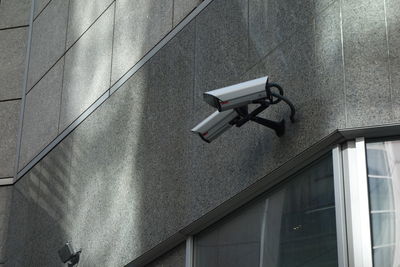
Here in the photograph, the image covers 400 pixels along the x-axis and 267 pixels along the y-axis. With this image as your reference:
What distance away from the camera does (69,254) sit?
39.0ft

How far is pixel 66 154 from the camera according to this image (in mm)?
13375

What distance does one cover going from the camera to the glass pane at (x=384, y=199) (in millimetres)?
6945

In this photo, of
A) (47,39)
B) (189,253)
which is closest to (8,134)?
(47,39)

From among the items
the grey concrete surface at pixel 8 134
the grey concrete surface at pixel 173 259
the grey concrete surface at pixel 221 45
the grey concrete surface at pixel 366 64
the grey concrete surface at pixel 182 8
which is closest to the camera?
the grey concrete surface at pixel 366 64

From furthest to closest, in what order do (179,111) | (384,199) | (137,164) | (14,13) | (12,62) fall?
(14,13) → (12,62) → (137,164) → (179,111) → (384,199)

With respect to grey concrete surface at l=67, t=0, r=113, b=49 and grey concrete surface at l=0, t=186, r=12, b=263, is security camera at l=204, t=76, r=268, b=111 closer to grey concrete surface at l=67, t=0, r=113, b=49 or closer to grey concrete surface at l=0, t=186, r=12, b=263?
grey concrete surface at l=67, t=0, r=113, b=49

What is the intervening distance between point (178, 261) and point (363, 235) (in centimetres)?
311

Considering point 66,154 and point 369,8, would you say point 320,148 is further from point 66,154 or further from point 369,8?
point 66,154

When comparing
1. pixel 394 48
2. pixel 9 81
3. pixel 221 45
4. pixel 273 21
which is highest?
pixel 9 81

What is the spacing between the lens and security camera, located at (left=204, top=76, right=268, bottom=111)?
301 inches

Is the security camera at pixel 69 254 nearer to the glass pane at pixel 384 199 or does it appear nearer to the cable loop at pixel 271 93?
the cable loop at pixel 271 93

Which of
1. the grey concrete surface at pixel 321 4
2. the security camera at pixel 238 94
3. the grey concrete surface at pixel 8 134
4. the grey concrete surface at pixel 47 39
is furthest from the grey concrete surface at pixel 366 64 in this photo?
the grey concrete surface at pixel 8 134

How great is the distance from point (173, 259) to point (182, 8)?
321cm

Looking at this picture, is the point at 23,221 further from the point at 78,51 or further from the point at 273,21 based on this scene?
the point at 273,21
